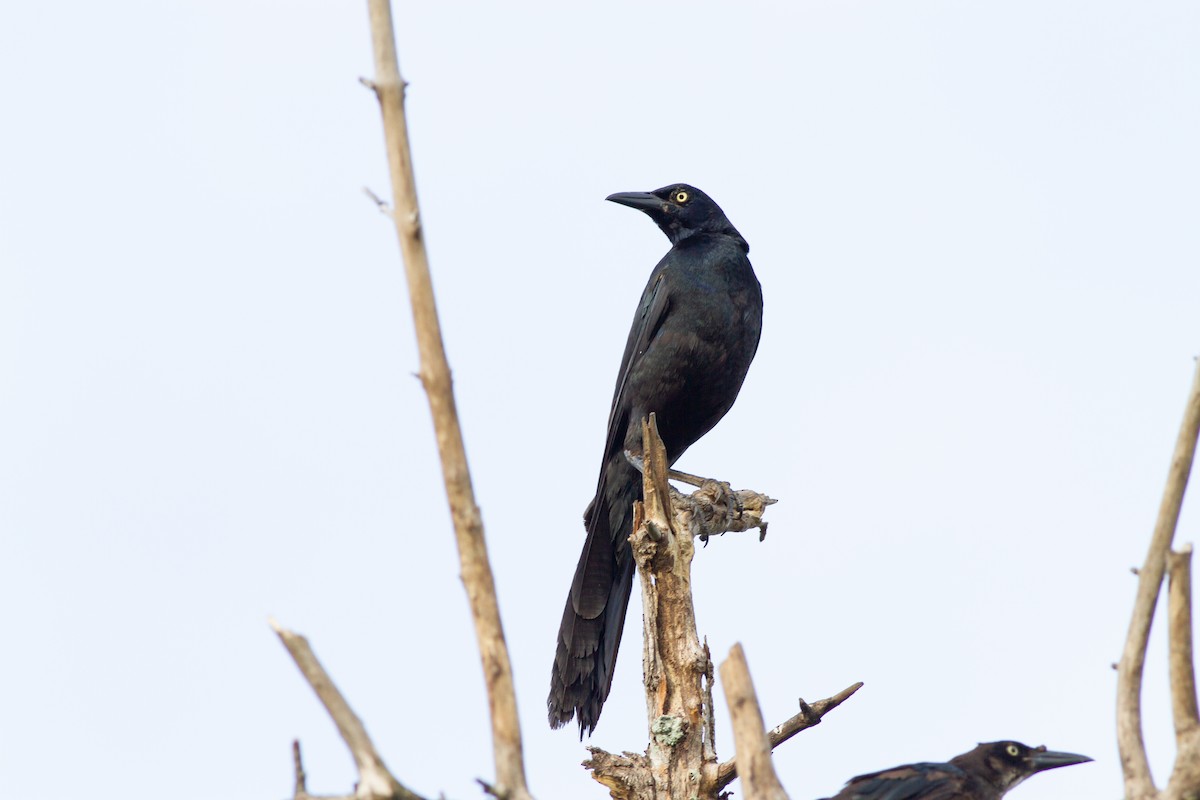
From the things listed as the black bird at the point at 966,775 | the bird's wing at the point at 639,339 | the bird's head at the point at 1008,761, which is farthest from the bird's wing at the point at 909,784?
the bird's wing at the point at 639,339

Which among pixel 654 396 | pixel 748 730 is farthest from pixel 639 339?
pixel 748 730

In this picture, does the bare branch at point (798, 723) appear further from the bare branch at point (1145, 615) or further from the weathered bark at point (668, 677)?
the bare branch at point (1145, 615)

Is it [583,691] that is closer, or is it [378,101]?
[378,101]

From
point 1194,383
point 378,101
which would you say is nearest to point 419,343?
point 378,101

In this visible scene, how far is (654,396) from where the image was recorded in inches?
325

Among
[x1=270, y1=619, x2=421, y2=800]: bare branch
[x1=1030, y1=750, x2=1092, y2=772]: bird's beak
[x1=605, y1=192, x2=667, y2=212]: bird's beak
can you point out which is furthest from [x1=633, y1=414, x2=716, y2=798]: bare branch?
[x1=605, y1=192, x2=667, y2=212]: bird's beak

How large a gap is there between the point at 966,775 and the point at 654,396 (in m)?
3.03

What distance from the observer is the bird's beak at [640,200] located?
9.34 metres

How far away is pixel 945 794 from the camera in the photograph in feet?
19.4

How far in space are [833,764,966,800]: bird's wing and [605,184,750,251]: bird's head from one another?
13.4 feet

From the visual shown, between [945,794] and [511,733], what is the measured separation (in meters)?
3.09

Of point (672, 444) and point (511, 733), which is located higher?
point (672, 444)

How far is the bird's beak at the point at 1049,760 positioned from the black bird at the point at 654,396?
2.26 metres

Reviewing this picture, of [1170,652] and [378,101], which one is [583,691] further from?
[378,101]
